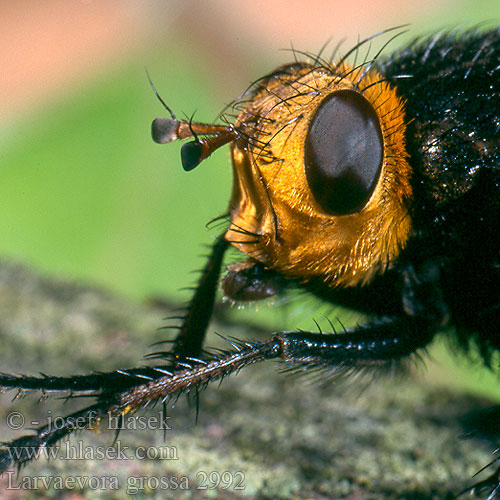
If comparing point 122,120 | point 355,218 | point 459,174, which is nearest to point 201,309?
point 355,218

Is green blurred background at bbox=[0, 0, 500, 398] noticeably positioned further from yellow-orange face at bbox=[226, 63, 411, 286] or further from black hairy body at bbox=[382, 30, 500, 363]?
yellow-orange face at bbox=[226, 63, 411, 286]

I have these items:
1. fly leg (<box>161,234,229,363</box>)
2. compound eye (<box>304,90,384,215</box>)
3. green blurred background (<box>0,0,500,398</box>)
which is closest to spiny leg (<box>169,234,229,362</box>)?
fly leg (<box>161,234,229,363</box>)

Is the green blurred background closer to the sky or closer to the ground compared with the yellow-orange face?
closer to the sky

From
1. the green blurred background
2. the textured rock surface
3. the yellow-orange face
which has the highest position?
the green blurred background

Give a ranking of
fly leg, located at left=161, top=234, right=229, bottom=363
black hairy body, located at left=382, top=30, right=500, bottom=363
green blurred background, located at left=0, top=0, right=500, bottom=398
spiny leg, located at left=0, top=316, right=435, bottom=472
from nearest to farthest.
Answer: spiny leg, located at left=0, top=316, right=435, bottom=472 < black hairy body, located at left=382, top=30, right=500, bottom=363 < fly leg, located at left=161, top=234, right=229, bottom=363 < green blurred background, located at left=0, top=0, right=500, bottom=398

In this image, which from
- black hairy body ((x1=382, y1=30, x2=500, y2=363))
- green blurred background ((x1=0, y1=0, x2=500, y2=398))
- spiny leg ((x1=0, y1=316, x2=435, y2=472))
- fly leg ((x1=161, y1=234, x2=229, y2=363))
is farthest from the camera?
green blurred background ((x1=0, y1=0, x2=500, y2=398))

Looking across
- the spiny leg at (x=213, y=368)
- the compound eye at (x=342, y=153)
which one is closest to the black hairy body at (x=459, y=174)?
the compound eye at (x=342, y=153)

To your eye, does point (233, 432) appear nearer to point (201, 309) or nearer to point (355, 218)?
point (201, 309)
